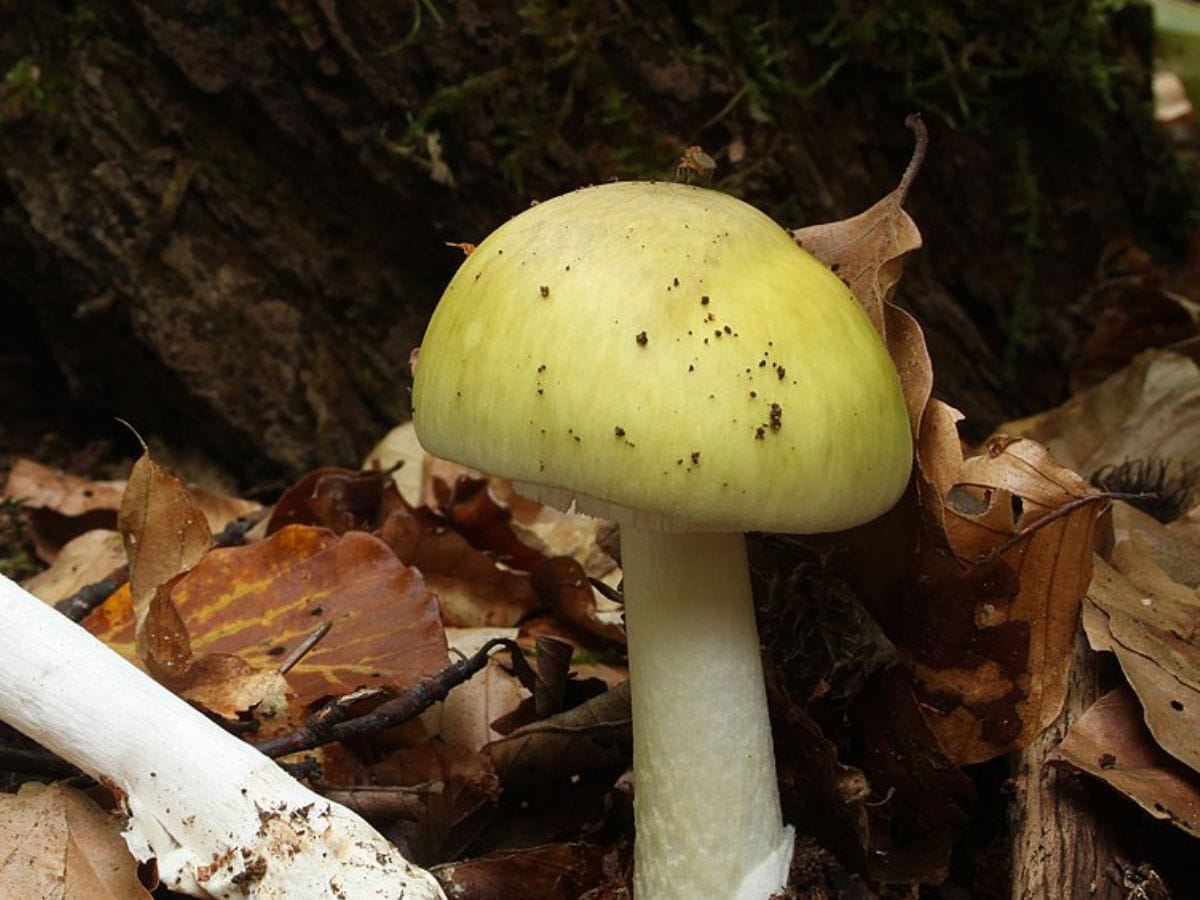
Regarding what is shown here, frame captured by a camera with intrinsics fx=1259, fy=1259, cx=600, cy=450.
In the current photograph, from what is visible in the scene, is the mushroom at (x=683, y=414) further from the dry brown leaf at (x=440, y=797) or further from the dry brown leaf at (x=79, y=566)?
the dry brown leaf at (x=79, y=566)

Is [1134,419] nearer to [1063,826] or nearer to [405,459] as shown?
[1063,826]

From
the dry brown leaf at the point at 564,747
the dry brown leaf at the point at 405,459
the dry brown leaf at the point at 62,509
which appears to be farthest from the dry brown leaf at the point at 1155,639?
the dry brown leaf at the point at 62,509

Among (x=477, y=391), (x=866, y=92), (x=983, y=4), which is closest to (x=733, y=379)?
(x=477, y=391)

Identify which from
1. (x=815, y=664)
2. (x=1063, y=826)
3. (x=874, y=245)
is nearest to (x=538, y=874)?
(x=815, y=664)

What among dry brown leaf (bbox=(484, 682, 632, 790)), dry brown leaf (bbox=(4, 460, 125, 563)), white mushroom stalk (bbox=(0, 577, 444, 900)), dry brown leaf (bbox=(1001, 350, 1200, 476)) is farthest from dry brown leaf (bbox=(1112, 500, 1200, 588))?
dry brown leaf (bbox=(4, 460, 125, 563))

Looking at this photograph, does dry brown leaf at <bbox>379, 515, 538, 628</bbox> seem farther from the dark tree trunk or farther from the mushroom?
the mushroom

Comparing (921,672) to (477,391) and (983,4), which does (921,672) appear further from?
(983,4)

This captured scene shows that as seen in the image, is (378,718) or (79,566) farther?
(79,566)
